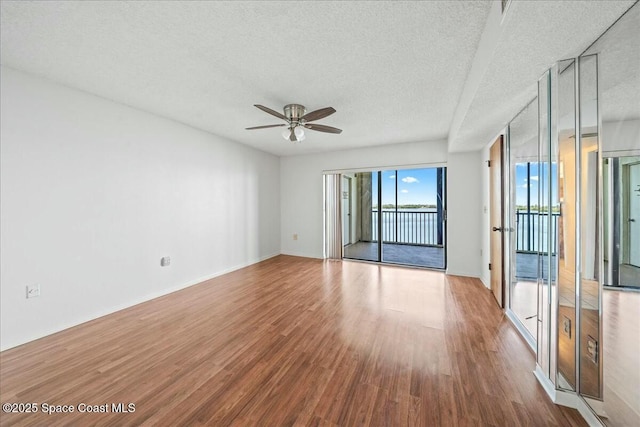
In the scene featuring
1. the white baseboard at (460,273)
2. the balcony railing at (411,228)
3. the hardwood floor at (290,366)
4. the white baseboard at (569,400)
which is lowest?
the hardwood floor at (290,366)

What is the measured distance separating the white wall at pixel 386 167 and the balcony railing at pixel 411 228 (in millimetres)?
1734

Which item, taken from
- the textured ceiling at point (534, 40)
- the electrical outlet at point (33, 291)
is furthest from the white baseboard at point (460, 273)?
the electrical outlet at point (33, 291)

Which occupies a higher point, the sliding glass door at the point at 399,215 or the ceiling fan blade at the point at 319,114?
the ceiling fan blade at the point at 319,114

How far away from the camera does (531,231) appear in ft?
8.43

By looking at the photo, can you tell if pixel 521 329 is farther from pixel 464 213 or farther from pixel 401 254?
pixel 401 254

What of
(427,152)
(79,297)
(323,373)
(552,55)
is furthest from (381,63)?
(79,297)

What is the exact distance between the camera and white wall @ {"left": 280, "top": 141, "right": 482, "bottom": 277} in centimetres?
405

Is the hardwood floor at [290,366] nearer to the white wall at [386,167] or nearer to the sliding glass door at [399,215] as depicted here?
the white wall at [386,167]

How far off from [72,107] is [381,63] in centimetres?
309

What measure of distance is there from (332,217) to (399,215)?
2.24 metres

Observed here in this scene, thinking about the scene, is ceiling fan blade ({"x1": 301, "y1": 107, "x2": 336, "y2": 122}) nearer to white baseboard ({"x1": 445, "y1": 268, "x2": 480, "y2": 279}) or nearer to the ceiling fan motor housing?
the ceiling fan motor housing

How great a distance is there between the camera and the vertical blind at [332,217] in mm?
5432

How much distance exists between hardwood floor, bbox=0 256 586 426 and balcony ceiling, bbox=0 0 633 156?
2152 mm

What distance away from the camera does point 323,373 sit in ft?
5.71
